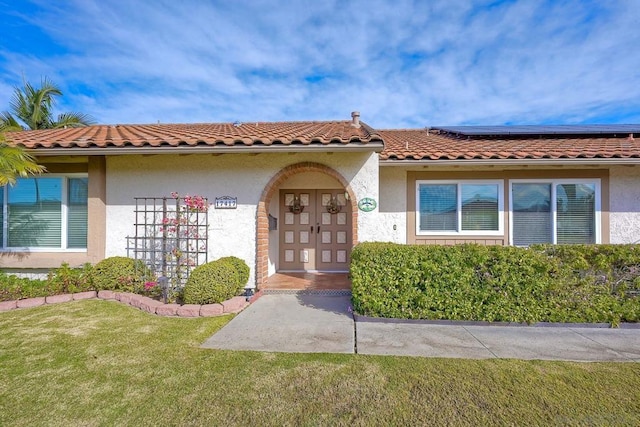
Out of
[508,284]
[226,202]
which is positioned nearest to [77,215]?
[226,202]

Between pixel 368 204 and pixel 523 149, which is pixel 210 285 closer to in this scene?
pixel 368 204

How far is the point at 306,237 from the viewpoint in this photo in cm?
1049

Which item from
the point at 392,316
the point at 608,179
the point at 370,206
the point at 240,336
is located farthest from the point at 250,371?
the point at 608,179

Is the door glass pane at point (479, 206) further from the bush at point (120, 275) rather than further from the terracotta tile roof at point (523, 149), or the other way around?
the bush at point (120, 275)

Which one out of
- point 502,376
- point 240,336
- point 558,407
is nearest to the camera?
point 558,407

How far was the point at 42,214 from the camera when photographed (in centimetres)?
792

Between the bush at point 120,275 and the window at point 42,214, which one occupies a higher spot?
the window at point 42,214

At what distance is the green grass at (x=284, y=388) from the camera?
9.75 feet

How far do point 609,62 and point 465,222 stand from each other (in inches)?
344

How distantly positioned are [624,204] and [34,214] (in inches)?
599

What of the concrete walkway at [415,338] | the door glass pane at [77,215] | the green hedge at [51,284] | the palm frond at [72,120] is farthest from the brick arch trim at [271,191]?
the palm frond at [72,120]

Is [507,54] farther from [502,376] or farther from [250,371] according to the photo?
[250,371]

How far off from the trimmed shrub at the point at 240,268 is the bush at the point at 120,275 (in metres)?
1.94

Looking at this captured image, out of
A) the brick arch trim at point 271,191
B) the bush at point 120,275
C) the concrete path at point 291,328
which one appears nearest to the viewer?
the concrete path at point 291,328
